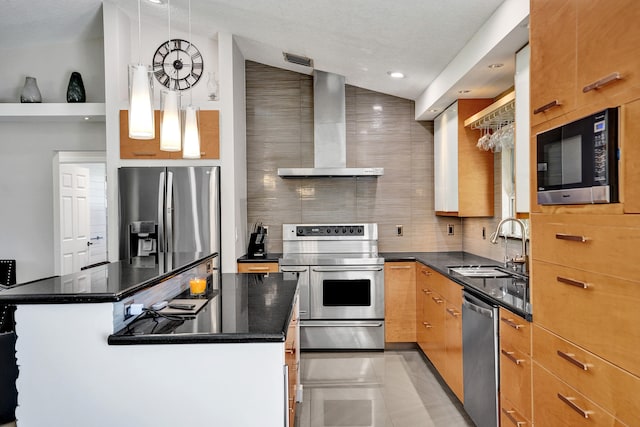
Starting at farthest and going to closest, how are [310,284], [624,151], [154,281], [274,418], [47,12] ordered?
[310,284] → [47,12] → [154,281] → [274,418] → [624,151]

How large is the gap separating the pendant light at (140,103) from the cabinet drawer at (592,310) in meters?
1.93

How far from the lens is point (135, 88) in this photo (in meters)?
2.10

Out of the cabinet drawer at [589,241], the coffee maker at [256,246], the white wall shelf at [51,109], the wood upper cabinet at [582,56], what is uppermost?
the white wall shelf at [51,109]

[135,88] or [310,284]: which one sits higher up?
[135,88]

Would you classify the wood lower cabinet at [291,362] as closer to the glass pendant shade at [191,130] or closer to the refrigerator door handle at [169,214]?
the glass pendant shade at [191,130]

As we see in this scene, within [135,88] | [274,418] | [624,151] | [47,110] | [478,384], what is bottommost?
[478,384]

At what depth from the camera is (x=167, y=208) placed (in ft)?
13.4

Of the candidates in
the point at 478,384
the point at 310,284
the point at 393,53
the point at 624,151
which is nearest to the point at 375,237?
the point at 310,284

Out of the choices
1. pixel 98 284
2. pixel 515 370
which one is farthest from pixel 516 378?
pixel 98 284

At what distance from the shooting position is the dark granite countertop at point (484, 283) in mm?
2239

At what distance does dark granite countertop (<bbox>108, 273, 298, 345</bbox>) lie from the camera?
168cm

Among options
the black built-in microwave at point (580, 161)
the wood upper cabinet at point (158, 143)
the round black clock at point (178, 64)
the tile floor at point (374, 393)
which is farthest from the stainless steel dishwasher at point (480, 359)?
the round black clock at point (178, 64)

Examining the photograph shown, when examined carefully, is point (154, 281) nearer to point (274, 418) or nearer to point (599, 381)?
point (274, 418)

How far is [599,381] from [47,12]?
4.80m
